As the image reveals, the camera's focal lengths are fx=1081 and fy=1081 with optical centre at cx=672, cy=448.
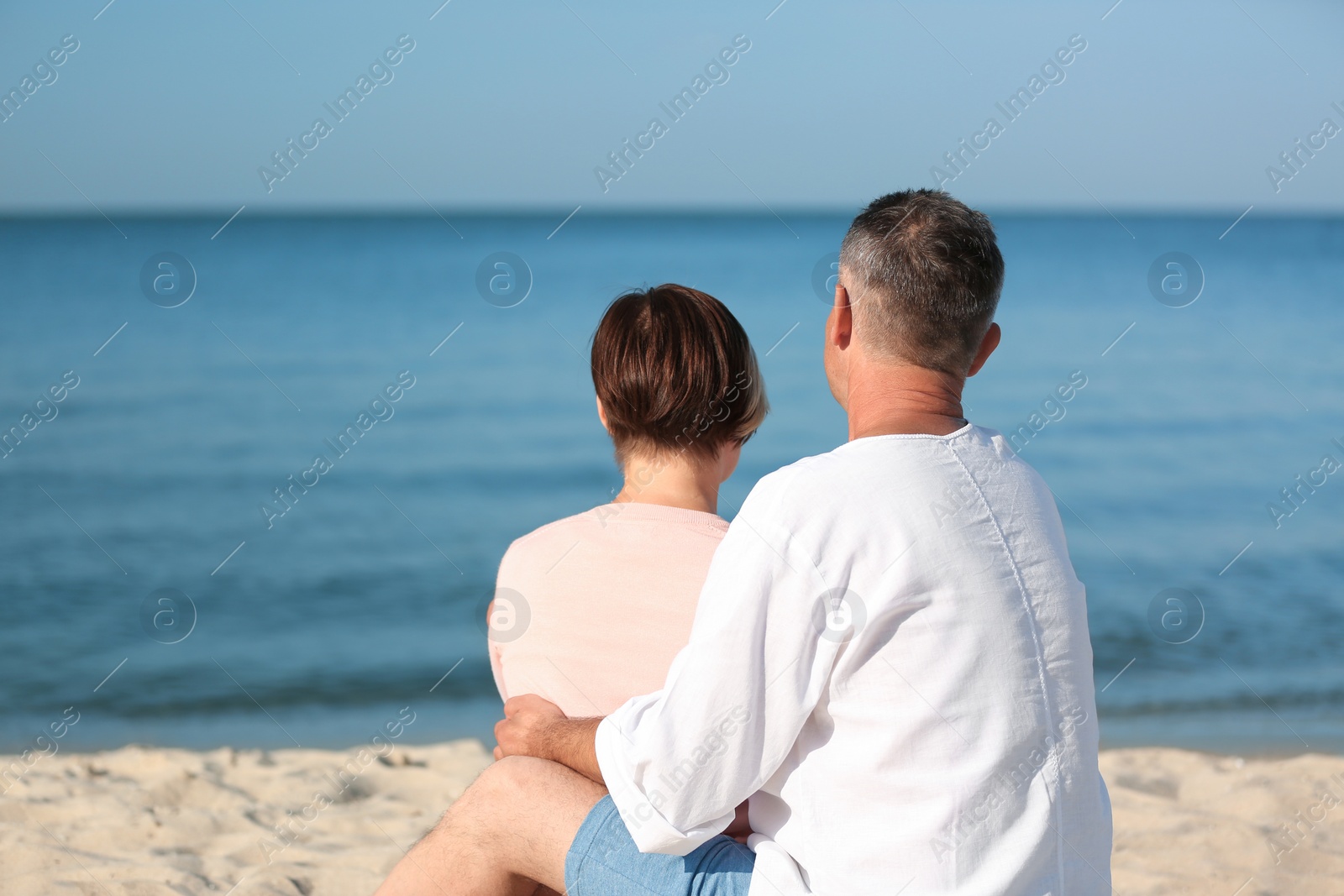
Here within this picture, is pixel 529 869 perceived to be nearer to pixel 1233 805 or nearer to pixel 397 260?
pixel 1233 805

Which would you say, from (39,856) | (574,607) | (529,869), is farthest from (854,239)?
(39,856)

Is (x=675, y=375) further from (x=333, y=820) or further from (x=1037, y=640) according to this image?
(x=333, y=820)

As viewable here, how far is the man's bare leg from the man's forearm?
0.02 meters

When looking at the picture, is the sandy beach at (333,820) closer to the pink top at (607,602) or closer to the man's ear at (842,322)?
the pink top at (607,602)

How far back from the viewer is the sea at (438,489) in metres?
5.48

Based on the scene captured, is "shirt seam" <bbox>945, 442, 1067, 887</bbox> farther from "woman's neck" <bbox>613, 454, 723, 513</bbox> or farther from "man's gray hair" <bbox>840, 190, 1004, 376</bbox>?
"woman's neck" <bbox>613, 454, 723, 513</bbox>

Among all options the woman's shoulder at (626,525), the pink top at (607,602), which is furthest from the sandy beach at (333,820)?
the woman's shoulder at (626,525)

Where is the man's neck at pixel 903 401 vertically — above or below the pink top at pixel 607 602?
above

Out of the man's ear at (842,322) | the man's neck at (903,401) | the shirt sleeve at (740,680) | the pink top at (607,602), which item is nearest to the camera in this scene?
the shirt sleeve at (740,680)

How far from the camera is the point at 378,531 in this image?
8.41m

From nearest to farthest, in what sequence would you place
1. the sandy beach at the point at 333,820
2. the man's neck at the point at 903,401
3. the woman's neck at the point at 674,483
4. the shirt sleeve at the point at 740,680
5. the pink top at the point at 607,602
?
the shirt sleeve at the point at 740,680
the man's neck at the point at 903,401
the pink top at the point at 607,602
the woman's neck at the point at 674,483
the sandy beach at the point at 333,820

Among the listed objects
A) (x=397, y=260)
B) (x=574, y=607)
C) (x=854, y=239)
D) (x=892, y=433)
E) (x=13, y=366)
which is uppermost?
Result: (x=397, y=260)

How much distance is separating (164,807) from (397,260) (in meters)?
31.5

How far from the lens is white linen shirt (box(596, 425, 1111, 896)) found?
134 cm
